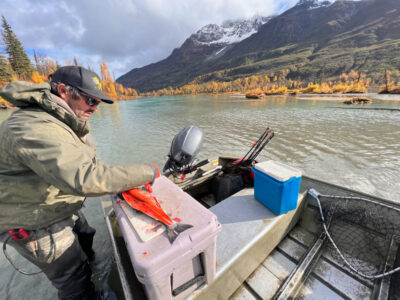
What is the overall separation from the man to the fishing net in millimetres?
2532

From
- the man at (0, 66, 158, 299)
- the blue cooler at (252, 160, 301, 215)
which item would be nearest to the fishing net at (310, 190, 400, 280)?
the blue cooler at (252, 160, 301, 215)

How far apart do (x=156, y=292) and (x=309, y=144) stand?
1091 centimetres

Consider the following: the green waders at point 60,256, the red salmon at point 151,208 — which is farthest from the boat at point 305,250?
the green waders at point 60,256

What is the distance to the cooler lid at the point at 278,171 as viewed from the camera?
2.18 metres

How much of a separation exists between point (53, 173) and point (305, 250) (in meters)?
2.91

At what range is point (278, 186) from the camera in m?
2.20

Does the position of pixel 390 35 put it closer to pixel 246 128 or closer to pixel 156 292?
pixel 246 128

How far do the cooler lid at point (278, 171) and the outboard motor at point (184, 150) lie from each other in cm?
157

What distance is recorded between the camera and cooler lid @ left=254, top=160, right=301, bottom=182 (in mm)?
2184

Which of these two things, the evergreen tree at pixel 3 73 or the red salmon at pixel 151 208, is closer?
the red salmon at pixel 151 208

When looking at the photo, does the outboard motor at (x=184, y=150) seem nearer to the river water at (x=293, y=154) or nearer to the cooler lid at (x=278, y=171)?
the cooler lid at (x=278, y=171)

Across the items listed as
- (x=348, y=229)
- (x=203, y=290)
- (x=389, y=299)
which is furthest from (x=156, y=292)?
(x=348, y=229)

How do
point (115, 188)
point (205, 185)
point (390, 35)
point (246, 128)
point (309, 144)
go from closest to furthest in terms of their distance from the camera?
point (115, 188) → point (205, 185) → point (309, 144) → point (246, 128) → point (390, 35)

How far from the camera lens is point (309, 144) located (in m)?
9.92
